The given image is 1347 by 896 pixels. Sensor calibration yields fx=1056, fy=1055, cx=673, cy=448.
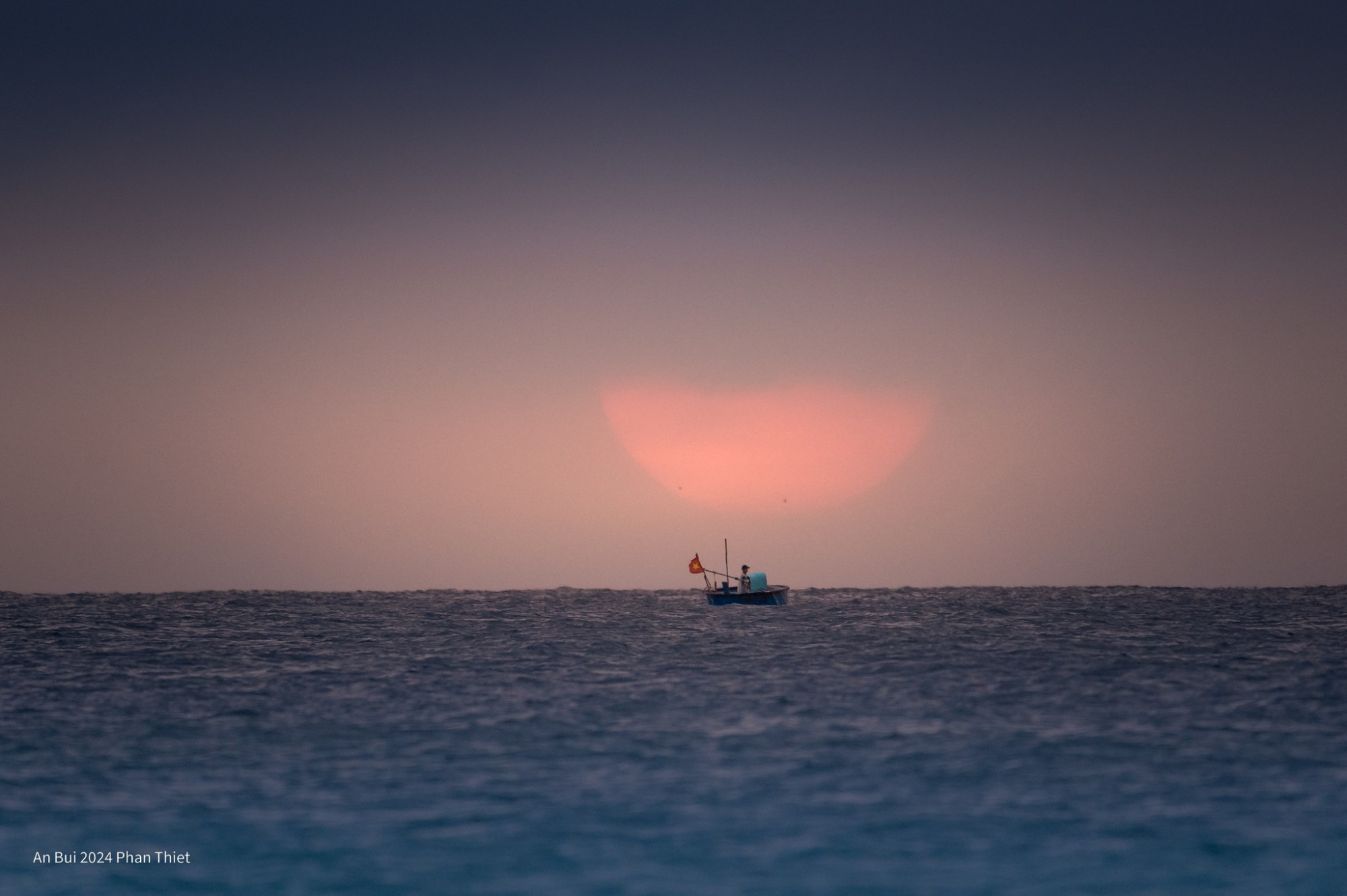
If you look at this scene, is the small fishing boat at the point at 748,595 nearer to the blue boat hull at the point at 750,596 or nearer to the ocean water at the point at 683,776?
the blue boat hull at the point at 750,596

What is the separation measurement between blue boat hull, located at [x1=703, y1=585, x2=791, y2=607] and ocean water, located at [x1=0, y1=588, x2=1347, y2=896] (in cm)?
5285

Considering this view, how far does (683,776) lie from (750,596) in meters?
Result: 92.3

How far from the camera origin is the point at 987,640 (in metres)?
85.7

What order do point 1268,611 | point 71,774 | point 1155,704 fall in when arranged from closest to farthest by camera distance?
point 71,774 → point 1155,704 → point 1268,611

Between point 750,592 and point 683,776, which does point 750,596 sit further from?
point 683,776

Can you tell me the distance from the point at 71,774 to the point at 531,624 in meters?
90.2

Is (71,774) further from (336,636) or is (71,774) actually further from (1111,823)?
(336,636)

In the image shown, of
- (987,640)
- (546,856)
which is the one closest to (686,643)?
(987,640)

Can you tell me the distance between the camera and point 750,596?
12169 centimetres

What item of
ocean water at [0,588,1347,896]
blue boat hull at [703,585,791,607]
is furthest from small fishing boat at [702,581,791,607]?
ocean water at [0,588,1347,896]

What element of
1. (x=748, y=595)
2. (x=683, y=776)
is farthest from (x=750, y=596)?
(x=683, y=776)

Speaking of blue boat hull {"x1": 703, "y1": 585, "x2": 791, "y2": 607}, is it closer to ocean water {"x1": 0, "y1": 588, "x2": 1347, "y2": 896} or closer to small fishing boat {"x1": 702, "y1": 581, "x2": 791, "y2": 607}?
small fishing boat {"x1": 702, "y1": 581, "x2": 791, "y2": 607}

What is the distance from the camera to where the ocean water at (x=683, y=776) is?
71.3ft

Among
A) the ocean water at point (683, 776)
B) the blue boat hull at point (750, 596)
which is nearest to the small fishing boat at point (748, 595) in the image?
the blue boat hull at point (750, 596)
